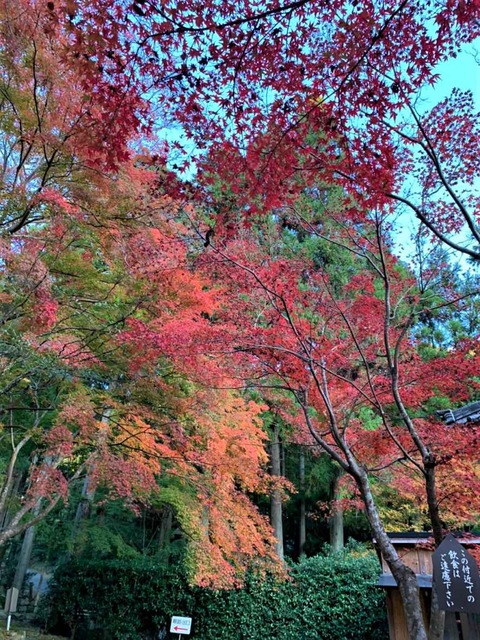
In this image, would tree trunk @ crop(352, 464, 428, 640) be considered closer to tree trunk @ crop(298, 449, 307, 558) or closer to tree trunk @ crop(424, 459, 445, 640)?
tree trunk @ crop(424, 459, 445, 640)

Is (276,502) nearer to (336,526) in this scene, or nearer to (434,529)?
(336,526)

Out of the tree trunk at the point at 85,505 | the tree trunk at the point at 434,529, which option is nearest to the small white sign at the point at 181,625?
the tree trunk at the point at 85,505

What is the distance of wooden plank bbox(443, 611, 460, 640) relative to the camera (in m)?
5.78

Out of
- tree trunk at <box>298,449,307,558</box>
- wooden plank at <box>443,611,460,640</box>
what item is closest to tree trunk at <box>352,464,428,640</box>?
wooden plank at <box>443,611,460,640</box>

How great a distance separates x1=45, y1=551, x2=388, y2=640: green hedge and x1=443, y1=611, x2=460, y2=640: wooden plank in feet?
14.6

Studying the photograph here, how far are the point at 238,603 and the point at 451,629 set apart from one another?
6.23 meters

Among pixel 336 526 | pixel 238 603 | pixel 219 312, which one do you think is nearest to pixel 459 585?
pixel 219 312

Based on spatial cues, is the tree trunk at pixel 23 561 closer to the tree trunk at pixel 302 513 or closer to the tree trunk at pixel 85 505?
the tree trunk at pixel 85 505

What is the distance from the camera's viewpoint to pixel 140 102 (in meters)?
3.37

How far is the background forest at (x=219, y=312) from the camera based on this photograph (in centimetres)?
342

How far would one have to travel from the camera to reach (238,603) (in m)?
10.6

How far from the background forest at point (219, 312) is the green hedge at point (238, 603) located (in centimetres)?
5

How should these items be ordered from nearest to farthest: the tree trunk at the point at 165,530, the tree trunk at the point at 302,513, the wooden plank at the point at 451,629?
the wooden plank at the point at 451,629, the tree trunk at the point at 165,530, the tree trunk at the point at 302,513

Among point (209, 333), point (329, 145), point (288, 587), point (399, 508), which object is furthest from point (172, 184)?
point (399, 508)
